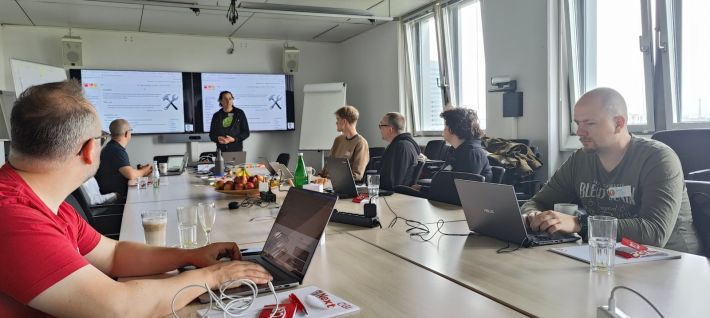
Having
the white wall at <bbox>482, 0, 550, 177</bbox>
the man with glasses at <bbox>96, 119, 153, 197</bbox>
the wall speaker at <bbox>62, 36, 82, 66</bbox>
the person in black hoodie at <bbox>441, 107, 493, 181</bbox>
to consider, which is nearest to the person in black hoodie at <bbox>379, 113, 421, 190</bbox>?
the person in black hoodie at <bbox>441, 107, 493, 181</bbox>

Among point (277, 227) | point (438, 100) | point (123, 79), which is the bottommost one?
point (277, 227)

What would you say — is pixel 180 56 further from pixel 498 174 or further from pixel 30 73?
pixel 498 174

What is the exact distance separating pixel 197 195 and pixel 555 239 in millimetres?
2200

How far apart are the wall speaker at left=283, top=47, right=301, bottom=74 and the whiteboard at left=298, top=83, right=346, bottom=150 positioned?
1.39 feet

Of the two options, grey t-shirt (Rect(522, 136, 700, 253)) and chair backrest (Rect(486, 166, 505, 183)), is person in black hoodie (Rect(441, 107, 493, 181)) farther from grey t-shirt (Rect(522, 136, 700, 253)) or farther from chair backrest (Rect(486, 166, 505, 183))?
grey t-shirt (Rect(522, 136, 700, 253))

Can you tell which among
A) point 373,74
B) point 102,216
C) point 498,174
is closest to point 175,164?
point 102,216

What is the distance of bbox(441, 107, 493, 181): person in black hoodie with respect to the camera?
3562mm

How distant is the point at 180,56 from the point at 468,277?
763 cm

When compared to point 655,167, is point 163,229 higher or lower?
lower

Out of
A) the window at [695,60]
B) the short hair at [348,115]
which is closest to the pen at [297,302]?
the short hair at [348,115]

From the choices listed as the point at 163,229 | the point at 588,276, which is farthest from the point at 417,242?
the point at 163,229

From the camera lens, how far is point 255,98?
838cm

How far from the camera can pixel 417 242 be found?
1.78 m

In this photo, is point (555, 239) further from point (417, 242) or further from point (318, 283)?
point (318, 283)
